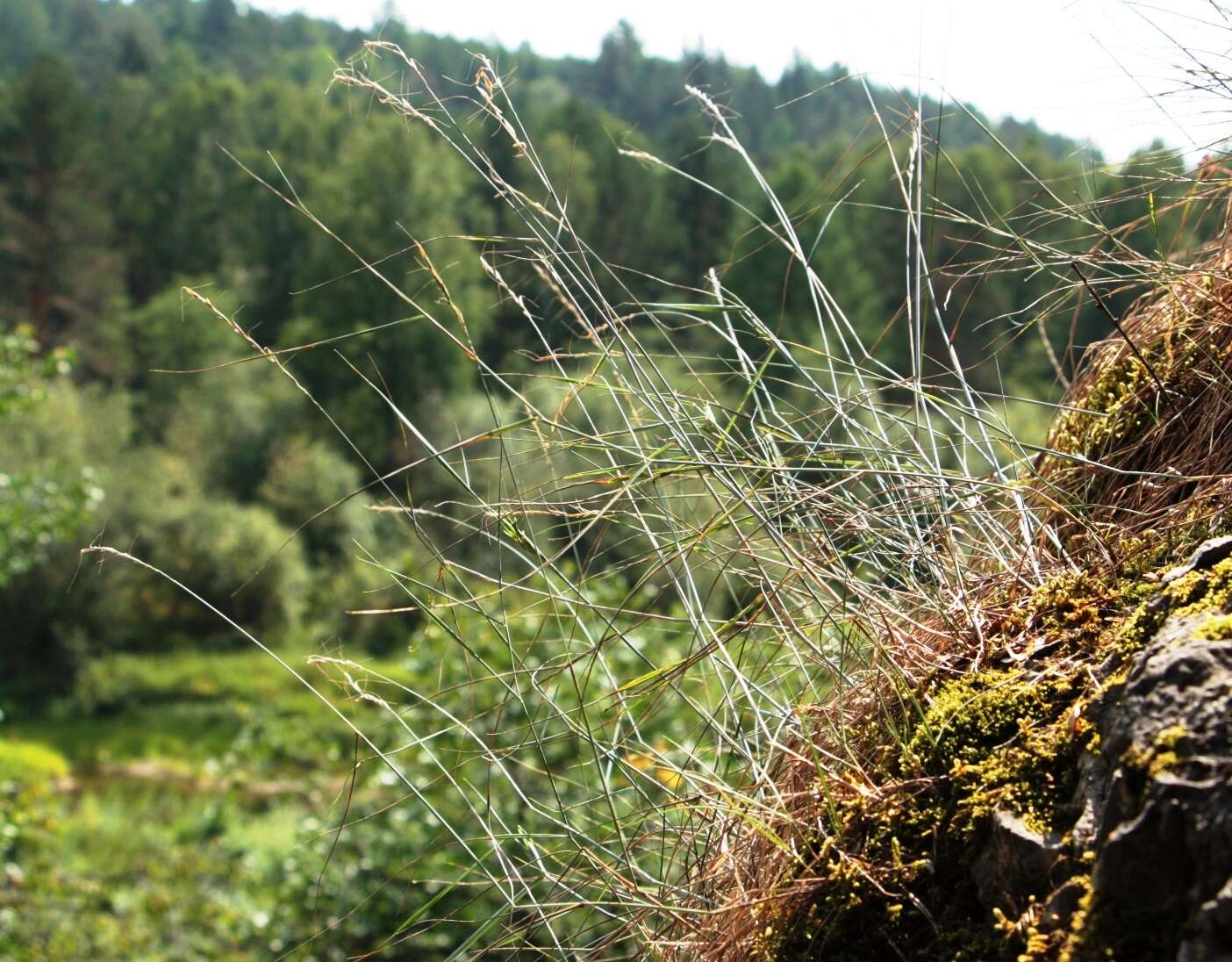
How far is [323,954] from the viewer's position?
721 centimetres

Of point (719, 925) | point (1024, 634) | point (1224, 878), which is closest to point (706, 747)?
point (719, 925)

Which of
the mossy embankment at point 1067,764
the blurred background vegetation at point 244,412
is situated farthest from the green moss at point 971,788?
the blurred background vegetation at point 244,412

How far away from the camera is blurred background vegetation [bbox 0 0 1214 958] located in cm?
768

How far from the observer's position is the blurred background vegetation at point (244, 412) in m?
7.68

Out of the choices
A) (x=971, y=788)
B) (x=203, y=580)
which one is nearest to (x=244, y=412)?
(x=203, y=580)

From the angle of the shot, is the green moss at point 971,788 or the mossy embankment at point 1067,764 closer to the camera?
the mossy embankment at point 1067,764

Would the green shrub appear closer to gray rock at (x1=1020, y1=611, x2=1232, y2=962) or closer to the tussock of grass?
the tussock of grass

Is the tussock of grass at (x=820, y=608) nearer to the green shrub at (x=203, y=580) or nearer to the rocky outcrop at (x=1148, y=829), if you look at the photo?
the rocky outcrop at (x=1148, y=829)

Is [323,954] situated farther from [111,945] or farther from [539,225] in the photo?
[539,225]

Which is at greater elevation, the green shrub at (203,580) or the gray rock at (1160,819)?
the gray rock at (1160,819)

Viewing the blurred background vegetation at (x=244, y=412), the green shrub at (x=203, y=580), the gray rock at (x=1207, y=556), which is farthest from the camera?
the green shrub at (x=203, y=580)

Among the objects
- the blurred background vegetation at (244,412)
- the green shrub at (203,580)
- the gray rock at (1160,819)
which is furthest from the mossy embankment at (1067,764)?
the green shrub at (203,580)

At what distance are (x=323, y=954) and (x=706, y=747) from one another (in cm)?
653

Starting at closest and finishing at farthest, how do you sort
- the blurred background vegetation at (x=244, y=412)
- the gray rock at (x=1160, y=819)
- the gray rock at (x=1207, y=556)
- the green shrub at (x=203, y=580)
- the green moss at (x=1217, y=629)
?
the gray rock at (x=1160, y=819) < the green moss at (x=1217, y=629) < the gray rock at (x=1207, y=556) < the blurred background vegetation at (x=244, y=412) < the green shrub at (x=203, y=580)
